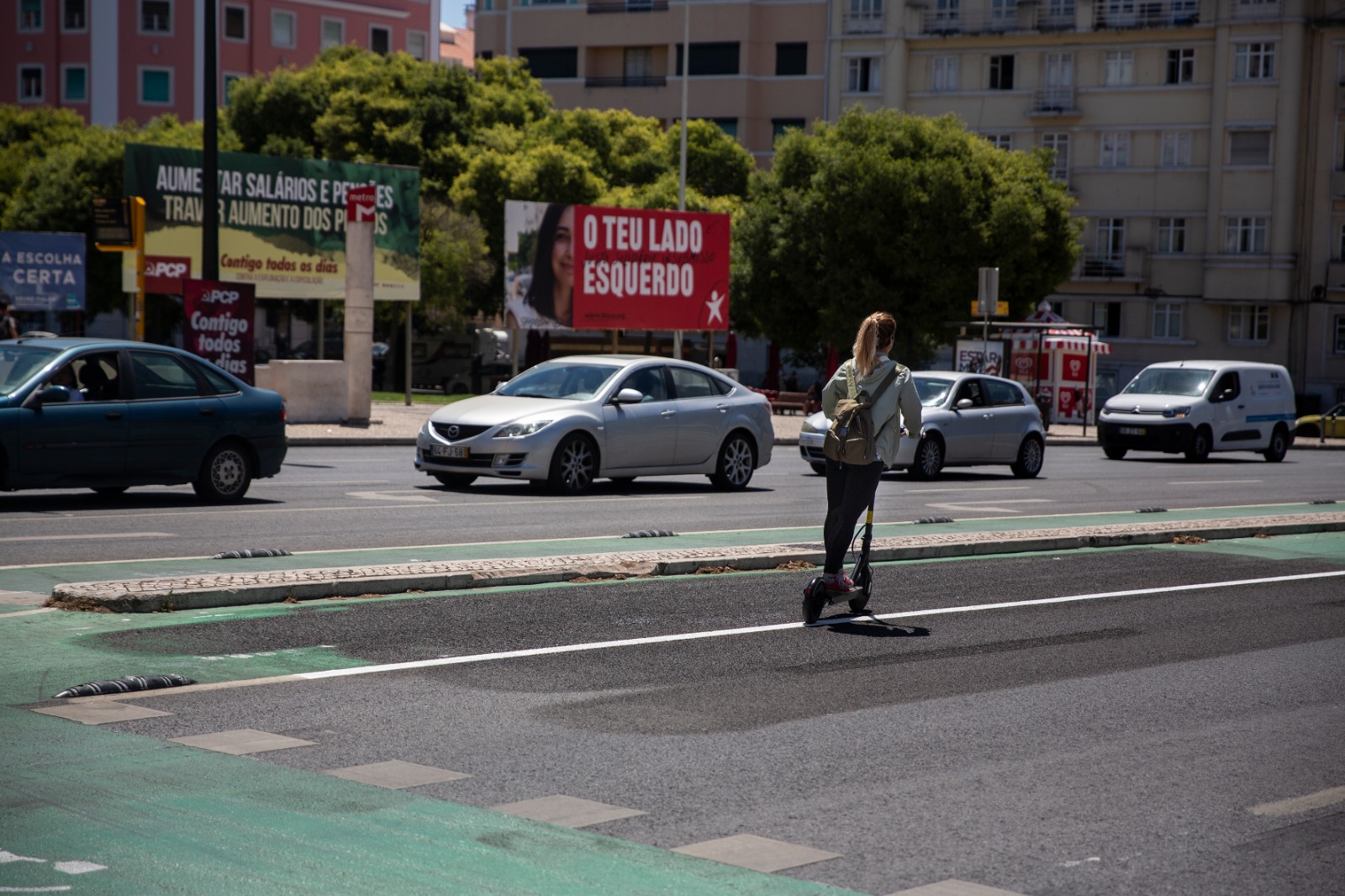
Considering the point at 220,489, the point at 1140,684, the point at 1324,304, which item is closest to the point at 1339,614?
the point at 1140,684

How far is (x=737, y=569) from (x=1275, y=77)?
5883 centimetres

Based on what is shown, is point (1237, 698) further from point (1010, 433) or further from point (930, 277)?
point (930, 277)

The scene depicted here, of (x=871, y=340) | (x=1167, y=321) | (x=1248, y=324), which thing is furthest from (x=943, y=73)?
(x=871, y=340)

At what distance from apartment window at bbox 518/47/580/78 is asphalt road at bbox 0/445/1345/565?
57.0 meters

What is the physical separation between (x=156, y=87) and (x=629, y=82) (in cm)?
2281

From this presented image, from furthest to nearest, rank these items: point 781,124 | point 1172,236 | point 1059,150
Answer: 1. point 781,124
2. point 1059,150
3. point 1172,236

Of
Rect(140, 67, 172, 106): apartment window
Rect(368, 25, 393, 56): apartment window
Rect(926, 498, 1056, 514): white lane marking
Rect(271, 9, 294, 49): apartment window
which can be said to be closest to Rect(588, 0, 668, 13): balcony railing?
Rect(368, 25, 393, 56): apartment window

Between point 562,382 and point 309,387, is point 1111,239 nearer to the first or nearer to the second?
point 309,387

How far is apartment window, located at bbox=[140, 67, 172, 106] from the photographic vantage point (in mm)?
80125

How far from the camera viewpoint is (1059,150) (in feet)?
224

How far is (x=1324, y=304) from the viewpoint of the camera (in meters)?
64.1

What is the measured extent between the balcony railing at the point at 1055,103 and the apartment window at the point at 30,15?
46856 mm

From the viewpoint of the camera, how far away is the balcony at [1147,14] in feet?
215

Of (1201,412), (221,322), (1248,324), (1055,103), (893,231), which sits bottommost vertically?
(1201,412)
